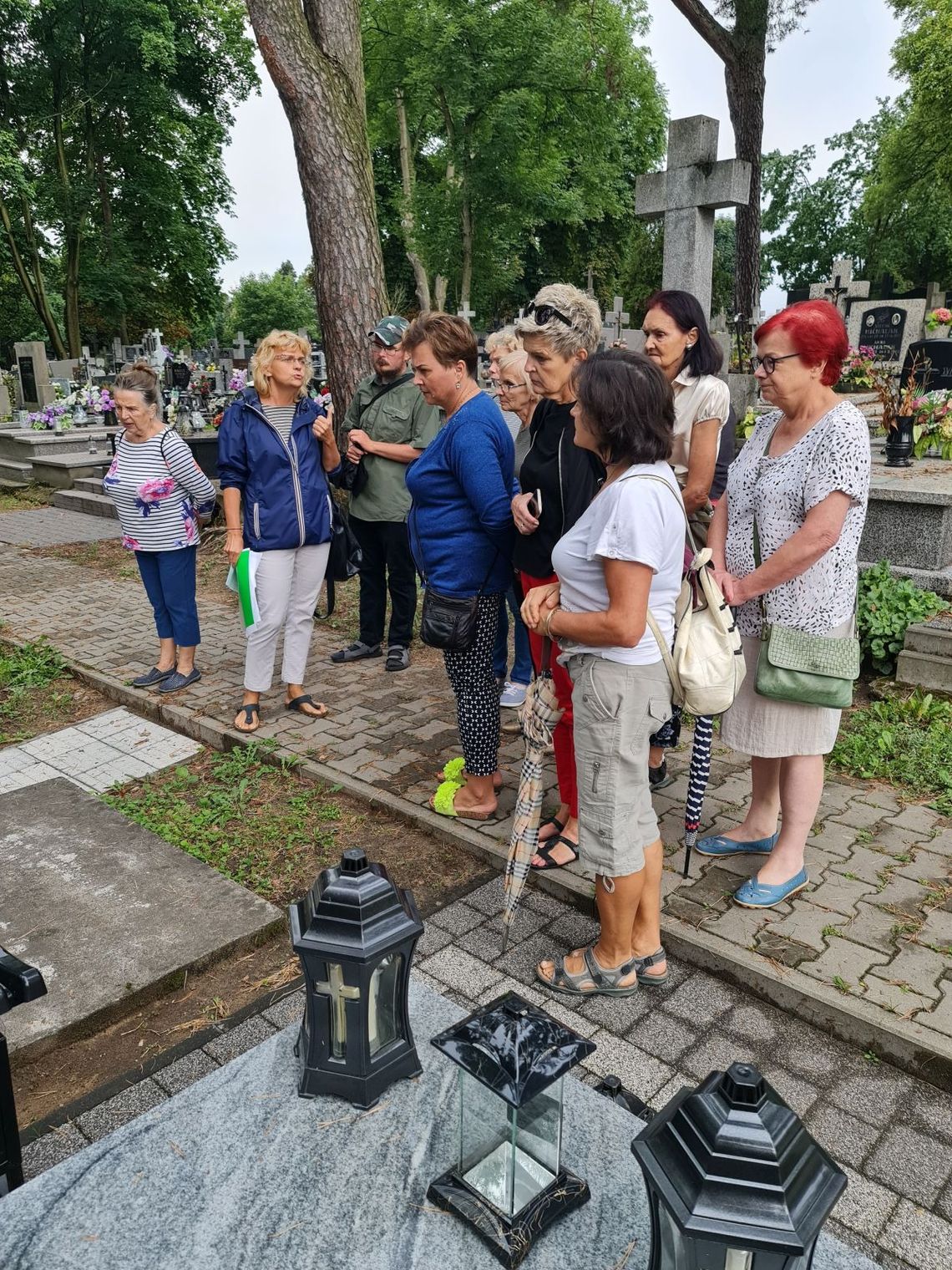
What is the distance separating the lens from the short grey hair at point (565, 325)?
290 cm

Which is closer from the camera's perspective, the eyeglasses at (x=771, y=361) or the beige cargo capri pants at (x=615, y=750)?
the beige cargo capri pants at (x=615, y=750)

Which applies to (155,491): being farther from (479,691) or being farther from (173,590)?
(479,691)

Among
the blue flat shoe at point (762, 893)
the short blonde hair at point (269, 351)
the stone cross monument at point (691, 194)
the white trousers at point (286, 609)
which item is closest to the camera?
the blue flat shoe at point (762, 893)

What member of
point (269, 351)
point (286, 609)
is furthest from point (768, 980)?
point (269, 351)

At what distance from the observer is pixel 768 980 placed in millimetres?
2670

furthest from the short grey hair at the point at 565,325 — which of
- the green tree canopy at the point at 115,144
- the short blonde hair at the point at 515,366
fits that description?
the green tree canopy at the point at 115,144

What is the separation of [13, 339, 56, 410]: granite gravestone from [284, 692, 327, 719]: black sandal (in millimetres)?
14641

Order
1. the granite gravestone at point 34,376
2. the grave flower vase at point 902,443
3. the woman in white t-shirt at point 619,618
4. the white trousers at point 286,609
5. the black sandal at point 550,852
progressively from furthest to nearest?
the granite gravestone at point 34,376 → the grave flower vase at point 902,443 → the white trousers at point 286,609 → the black sandal at point 550,852 → the woman in white t-shirt at point 619,618

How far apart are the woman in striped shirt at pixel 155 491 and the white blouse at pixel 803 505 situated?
314 centimetres

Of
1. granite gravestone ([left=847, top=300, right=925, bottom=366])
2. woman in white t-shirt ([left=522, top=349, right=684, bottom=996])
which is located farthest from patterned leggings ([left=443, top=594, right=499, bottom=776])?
granite gravestone ([left=847, top=300, right=925, bottom=366])

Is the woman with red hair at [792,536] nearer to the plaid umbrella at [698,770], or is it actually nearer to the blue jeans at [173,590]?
the plaid umbrella at [698,770]

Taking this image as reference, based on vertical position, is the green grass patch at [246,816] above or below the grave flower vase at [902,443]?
below

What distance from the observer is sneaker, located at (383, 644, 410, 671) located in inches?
220

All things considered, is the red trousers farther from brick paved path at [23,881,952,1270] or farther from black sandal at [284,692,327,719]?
black sandal at [284,692,327,719]
